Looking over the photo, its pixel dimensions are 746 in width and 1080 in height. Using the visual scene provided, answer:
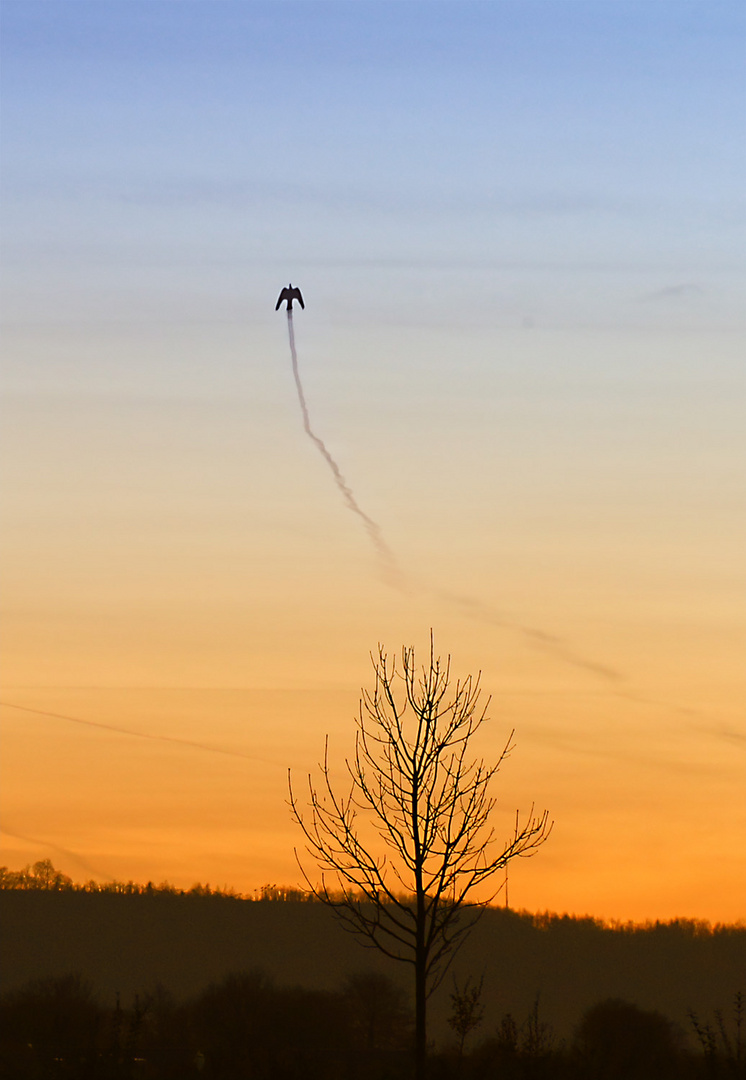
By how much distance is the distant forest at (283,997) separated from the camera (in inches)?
2138

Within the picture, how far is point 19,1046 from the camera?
72.7m

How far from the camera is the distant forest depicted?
5431 cm

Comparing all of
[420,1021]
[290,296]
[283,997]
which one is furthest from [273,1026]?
[420,1021]

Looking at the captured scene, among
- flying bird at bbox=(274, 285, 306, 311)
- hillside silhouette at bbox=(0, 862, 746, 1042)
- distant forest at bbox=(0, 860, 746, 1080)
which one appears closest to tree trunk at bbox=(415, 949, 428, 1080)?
distant forest at bbox=(0, 860, 746, 1080)

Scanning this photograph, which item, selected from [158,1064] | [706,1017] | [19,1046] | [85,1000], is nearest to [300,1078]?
[158,1064]

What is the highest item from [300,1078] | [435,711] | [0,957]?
[0,957]

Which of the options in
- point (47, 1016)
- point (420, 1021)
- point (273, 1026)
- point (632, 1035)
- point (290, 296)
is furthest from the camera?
point (273, 1026)

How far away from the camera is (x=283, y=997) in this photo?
324 feet

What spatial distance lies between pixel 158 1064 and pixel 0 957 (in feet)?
335

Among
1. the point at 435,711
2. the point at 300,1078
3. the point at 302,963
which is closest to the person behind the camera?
the point at 435,711

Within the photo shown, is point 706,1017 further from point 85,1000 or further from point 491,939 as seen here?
point 85,1000

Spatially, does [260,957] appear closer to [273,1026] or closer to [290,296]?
[273,1026]

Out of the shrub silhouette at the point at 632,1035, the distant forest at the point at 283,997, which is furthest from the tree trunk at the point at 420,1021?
the shrub silhouette at the point at 632,1035

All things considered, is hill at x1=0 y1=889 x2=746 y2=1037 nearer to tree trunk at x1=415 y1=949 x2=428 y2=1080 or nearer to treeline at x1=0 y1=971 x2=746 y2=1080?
treeline at x1=0 y1=971 x2=746 y2=1080
